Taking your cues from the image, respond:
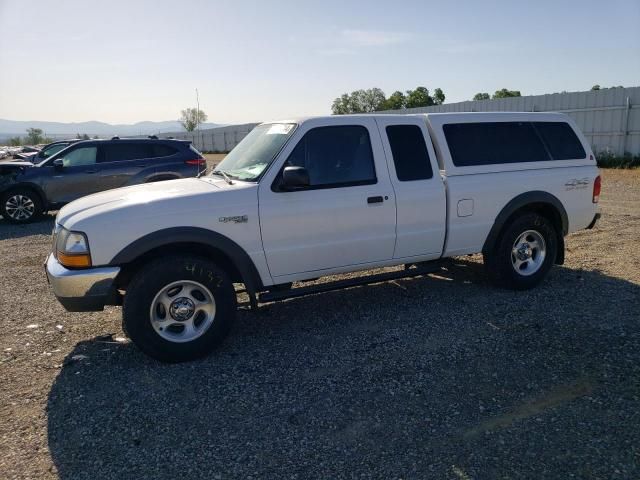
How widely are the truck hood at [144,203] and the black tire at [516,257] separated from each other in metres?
2.97

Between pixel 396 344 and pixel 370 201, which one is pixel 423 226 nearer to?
pixel 370 201

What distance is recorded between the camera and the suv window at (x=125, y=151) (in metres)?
11.5

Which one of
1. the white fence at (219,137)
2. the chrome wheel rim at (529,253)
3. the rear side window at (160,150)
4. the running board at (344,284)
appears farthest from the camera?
the white fence at (219,137)

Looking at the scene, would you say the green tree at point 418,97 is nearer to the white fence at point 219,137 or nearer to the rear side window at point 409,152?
the white fence at point 219,137

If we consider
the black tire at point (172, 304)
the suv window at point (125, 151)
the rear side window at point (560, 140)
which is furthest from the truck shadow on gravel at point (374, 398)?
the suv window at point (125, 151)

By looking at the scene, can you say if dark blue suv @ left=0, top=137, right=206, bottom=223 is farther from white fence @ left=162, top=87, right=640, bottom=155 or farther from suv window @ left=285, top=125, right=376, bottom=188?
white fence @ left=162, top=87, right=640, bottom=155

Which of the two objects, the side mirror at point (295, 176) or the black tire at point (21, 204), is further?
the black tire at point (21, 204)

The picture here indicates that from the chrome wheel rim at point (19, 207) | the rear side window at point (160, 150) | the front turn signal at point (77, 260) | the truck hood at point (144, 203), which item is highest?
the rear side window at point (160, 150)

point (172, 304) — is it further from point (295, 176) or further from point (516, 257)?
point (516, 257)

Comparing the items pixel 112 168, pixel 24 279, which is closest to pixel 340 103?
pixel 112 168

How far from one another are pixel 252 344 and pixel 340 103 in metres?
69.0

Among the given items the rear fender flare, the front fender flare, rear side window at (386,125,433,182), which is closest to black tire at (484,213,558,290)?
the rear fender flare

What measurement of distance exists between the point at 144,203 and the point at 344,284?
197cm

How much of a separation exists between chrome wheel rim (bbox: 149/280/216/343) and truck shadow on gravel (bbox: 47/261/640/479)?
0.90 ft
